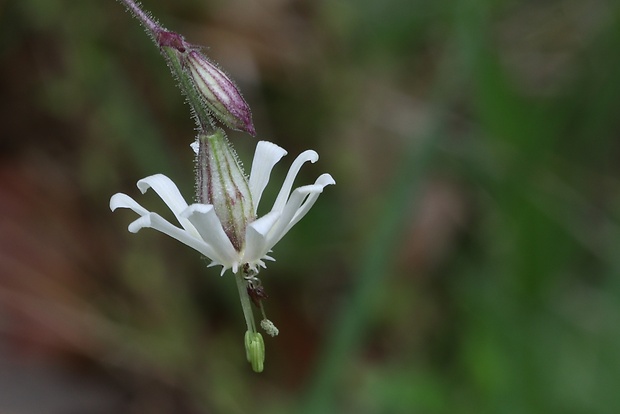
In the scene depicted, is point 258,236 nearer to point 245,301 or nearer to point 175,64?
point 245,301

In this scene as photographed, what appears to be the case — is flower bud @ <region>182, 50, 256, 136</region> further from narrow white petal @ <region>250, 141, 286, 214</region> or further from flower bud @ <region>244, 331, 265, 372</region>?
flower bud @ <region>244, 331, 265, 372</region>

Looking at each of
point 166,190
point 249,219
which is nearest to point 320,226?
point 249,219

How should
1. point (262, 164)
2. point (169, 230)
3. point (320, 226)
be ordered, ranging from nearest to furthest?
point (169, 230) → point (262, 164) → point (320, 226)

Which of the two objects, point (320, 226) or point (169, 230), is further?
point (320, 226)

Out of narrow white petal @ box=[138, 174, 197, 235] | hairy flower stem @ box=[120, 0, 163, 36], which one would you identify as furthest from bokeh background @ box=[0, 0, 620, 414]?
hairy flower stem @ box=[120, 0, 163, 36]

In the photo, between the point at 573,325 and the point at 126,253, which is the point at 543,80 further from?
the point at 126,253

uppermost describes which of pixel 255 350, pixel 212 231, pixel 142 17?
pixel 142 17

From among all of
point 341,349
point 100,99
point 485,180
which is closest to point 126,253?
point 100,99
